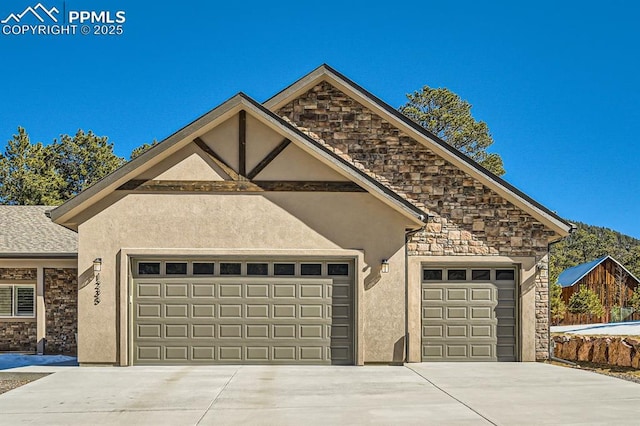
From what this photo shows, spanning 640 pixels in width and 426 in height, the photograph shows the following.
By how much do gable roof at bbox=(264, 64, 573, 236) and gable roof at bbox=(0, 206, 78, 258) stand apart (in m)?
6.65

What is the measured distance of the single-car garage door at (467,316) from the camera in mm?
14883

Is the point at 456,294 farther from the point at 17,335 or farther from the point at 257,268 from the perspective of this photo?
Answer: the point at 17,335

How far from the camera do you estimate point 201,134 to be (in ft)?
45.0

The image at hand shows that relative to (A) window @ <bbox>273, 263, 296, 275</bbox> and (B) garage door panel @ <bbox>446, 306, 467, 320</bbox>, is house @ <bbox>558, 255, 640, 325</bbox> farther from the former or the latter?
(A) window @ <bbox>273, 263, 296, 275</bbox>

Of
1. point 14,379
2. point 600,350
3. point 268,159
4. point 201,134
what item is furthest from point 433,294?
point 14,379

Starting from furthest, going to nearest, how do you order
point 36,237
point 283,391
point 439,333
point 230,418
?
1. point 36,237
2. point 439,333
3. point 283,391
4. point 230,418

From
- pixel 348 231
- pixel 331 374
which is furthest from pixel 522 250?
pixel 331 374

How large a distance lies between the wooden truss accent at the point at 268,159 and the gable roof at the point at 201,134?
0.31 m

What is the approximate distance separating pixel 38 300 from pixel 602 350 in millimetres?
14509

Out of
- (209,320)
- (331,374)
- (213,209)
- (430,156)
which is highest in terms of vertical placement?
(430,156)

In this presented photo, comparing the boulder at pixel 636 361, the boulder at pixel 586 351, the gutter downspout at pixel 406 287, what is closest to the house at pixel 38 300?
the gutter downspout at pixel 406 287

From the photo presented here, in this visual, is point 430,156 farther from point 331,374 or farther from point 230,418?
point 230,418

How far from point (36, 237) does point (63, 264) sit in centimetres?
198

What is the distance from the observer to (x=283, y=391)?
10508 mm
